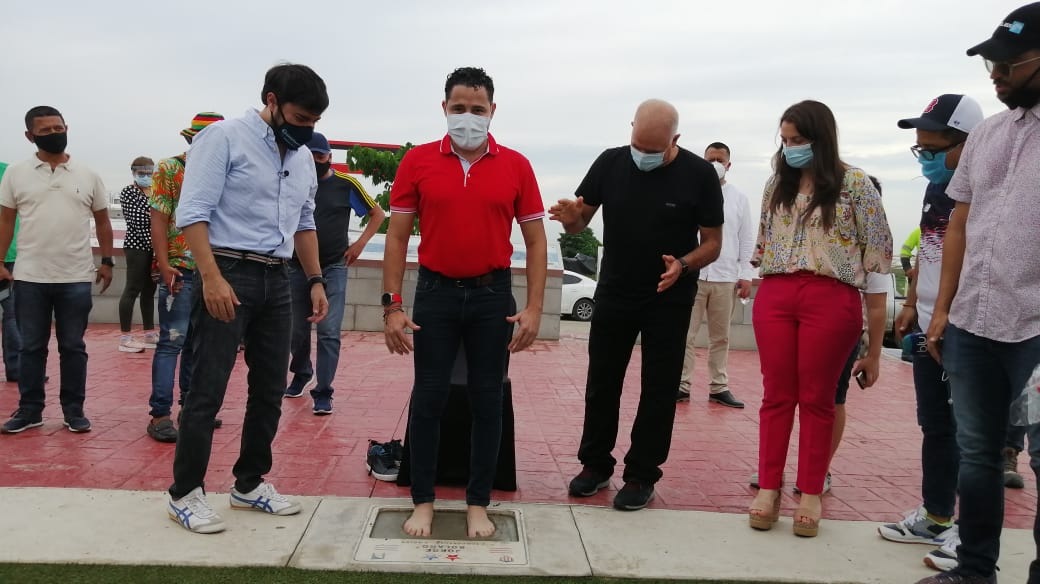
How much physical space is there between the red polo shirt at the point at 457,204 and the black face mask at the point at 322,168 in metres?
2.53

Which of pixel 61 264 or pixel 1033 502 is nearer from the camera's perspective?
pixel 1033 502

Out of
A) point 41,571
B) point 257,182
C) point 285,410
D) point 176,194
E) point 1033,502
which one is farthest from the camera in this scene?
point 285,410

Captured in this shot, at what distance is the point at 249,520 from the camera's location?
352cm

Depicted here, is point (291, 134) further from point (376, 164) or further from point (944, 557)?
point (376, 164)

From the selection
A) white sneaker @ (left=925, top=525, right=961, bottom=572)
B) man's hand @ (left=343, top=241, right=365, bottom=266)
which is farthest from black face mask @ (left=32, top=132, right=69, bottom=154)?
white sneaker @ (left=925, top=525, right=961, bottom=572)

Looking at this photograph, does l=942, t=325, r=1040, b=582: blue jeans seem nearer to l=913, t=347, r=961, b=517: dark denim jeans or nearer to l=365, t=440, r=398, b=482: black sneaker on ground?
l=913, t=347, r=961, b=517: dark denim jeans

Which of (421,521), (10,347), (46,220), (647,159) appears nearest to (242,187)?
(421,521)

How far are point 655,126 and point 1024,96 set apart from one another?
151cm

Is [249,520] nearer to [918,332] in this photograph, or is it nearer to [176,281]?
[176,281]

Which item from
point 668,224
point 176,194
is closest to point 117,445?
point 176,194

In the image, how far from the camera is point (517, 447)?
5.09 meters

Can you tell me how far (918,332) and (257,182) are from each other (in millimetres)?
3053

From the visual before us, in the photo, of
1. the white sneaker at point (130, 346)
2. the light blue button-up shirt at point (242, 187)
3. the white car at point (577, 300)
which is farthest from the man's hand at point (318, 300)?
the white car at point (577, 300)

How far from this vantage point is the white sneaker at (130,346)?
27.2 feet
